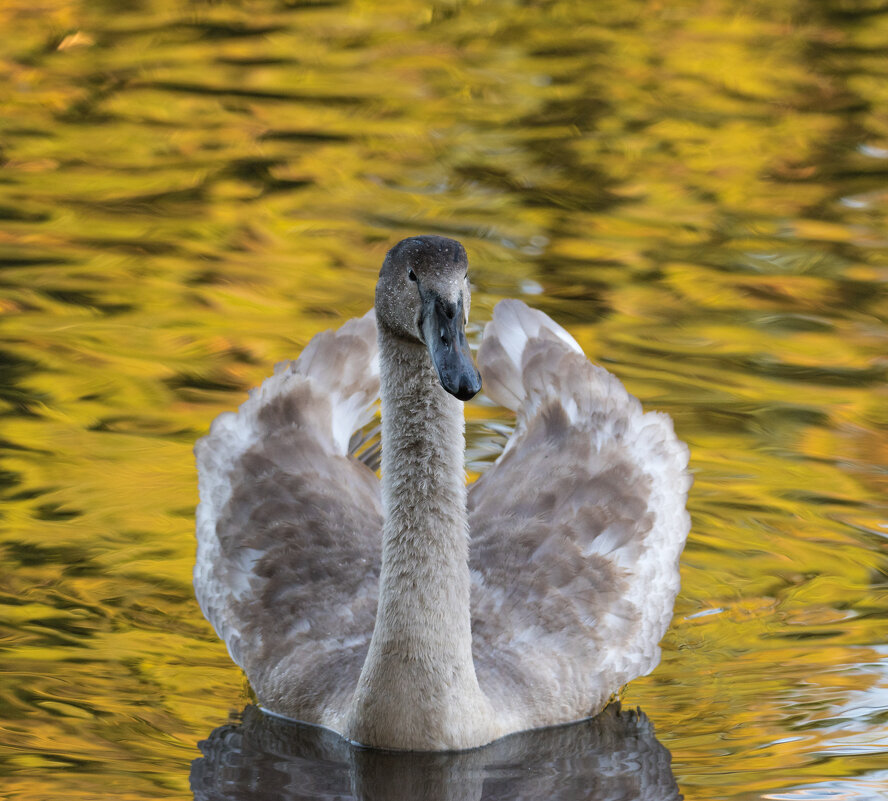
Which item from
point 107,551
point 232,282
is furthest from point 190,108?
point 107,551

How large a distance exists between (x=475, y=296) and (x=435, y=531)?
535 centimetres

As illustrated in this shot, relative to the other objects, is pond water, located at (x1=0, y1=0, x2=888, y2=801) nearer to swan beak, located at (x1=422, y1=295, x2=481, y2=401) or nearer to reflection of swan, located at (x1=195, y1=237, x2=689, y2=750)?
reflection of swan, located at (x1=195, y1=237, x2=689, y2=750)

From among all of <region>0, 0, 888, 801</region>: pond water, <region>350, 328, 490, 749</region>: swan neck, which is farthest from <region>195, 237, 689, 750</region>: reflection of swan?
<region>0, 0, 888, 801</region>: pond water

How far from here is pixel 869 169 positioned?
606 inches

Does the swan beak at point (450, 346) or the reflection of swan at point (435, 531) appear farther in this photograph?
the reflection of swan at point (435, 531)

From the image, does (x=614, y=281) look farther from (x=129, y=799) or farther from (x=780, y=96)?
(x=129, y=799)

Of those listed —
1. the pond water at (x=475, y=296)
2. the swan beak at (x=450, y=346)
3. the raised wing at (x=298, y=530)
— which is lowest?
the pond water at (x=475, y=296)

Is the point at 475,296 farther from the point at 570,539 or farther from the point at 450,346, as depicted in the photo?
the point at 450,346

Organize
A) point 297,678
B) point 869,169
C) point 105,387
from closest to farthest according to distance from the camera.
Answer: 1. point 297,678
2. point 105,387
3. point 869,169

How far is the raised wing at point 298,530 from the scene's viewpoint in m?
7.83

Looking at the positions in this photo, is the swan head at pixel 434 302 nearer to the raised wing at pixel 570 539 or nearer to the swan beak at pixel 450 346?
the swan beak at pixel 450 346

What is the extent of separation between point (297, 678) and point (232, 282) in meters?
5.63

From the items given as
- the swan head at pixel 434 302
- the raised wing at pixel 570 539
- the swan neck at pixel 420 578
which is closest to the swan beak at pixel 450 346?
the swan head at pixel 434 302

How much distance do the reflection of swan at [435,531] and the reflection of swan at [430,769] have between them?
0.31ft
